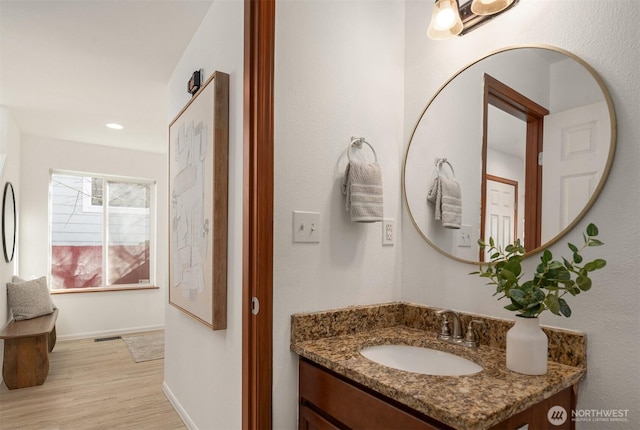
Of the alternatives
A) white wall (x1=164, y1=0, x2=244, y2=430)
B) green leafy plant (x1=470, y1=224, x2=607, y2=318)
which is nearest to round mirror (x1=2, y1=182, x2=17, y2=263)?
white wall (x1=164, y1=0, x2=244, y2=430)

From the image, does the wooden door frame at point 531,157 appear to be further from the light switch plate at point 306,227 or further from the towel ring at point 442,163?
the light switch plate at point 306,227

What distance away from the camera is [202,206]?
6.15 ft

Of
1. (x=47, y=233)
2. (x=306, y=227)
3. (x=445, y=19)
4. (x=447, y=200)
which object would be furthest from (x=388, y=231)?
(x=47, y=233)

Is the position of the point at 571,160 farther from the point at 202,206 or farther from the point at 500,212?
the point at 202,206

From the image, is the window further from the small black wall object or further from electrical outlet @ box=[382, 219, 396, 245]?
electrical outlet @ box=[382, 219, 396, 245]

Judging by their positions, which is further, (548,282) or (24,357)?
(24,357)

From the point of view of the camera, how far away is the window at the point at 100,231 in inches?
183

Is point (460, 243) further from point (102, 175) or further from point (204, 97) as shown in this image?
point (102, 175)

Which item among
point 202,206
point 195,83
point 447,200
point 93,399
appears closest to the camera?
point 447,200

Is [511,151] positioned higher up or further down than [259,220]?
higher up

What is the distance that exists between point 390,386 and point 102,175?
4.96 m

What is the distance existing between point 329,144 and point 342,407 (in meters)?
0.93

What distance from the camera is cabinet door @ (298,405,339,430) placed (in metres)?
1.20

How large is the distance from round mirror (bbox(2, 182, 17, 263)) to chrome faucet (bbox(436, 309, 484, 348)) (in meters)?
3.85
